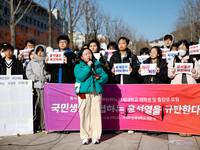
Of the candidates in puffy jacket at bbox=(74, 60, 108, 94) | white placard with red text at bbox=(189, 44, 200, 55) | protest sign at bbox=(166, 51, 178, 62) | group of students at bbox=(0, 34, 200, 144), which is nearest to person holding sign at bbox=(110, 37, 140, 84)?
group of students at bbox=(0, 34, 200, 144)

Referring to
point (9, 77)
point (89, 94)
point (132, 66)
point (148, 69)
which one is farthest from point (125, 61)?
point (9, 77)

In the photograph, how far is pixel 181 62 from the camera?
537 cm

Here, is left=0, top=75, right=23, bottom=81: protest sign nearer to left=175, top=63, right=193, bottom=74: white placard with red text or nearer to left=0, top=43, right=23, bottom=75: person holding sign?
left=0, top=43, right=23, bottom=75: person holding sign

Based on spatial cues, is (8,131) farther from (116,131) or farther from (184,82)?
(184,82)

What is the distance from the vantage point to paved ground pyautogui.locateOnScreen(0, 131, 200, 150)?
4574 millimetres

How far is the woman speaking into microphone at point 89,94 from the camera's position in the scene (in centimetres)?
475

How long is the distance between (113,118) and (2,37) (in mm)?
34778

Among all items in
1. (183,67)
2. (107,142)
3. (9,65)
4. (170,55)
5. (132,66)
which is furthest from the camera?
(170,55)

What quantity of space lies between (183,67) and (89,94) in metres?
2.24

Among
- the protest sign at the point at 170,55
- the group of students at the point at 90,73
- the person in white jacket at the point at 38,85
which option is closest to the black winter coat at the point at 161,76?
the group of students at the point at 90,73

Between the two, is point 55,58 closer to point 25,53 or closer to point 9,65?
point 9,65

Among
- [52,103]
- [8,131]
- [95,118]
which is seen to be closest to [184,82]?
[95,118]

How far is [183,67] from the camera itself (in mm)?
5227

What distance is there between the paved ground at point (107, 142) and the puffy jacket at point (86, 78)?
3.72 ft
